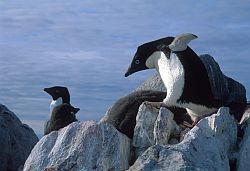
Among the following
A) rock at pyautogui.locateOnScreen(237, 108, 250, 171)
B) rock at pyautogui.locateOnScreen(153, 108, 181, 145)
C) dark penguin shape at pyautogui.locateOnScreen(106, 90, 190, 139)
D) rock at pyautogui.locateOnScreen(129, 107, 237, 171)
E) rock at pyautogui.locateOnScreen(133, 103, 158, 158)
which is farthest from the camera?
dark penguin shape at pyautogui.locateOnScreen(106, 90, 190, 139)

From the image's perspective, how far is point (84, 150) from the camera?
27.7 ft

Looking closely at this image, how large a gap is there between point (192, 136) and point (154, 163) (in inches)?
44.0

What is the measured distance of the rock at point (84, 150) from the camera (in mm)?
8312

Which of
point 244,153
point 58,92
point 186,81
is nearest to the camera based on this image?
point 244,153

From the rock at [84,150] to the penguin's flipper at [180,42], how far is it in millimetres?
1777

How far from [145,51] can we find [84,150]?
8.01ft

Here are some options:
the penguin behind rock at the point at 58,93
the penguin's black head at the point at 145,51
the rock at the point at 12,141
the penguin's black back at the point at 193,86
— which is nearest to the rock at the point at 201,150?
the penguin's black back at the point at 193,86

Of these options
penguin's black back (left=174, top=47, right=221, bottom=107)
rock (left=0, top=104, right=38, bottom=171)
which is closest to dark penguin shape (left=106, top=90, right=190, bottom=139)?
penguin's black back (left=174, top=47, right=221, bottom=107)

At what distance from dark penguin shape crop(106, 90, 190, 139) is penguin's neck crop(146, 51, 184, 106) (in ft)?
1.18

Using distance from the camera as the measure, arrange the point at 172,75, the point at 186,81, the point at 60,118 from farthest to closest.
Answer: the point at 60,118 → the point at 172,75 → the point at 186,81

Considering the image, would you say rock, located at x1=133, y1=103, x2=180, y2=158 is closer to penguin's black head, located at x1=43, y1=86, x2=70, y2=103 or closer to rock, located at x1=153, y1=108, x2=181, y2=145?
rock, located at x1=153, y1=108, x2=181, y2=145

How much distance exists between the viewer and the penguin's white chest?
9.59m

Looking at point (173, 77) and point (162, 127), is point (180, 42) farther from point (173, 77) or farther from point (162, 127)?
point (162, 127)

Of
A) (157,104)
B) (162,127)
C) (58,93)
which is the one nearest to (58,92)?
(58,93)
